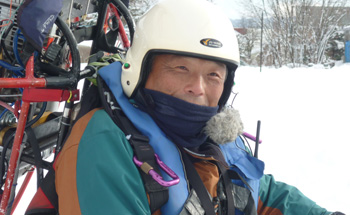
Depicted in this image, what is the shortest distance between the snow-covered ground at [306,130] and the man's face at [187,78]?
6.59ft

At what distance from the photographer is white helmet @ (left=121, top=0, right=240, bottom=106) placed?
152cm

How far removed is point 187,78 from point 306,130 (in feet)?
13.2

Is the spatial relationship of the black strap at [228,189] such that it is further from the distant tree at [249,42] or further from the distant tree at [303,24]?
the distant tree at [249,42]

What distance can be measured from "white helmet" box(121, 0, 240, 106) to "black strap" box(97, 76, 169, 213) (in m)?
0.15

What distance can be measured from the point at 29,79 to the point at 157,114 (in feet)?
2.14

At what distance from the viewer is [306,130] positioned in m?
5.06

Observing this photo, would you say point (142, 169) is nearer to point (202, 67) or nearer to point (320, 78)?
point (202, 67)

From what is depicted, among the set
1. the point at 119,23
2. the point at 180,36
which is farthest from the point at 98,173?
the point at 119,23

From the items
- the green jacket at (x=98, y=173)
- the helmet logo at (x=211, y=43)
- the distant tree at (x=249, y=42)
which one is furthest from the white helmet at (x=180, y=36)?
the distant tree at (x=249, y=42)

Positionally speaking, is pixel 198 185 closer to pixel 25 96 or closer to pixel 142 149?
pixel 142 149

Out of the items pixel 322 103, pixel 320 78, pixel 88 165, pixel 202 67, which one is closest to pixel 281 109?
pixel 322 103

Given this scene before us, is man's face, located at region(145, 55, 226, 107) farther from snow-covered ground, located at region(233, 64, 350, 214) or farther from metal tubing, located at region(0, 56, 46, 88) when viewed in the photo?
snow-covered ground, located at region(233, 64, 350, 214)

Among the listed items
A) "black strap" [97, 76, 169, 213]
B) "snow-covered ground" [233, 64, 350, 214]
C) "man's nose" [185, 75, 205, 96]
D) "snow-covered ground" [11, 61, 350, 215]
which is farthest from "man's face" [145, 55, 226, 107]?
"snow-covered ground" [233, 64, 350, 214]

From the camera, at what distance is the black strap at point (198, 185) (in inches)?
54.9
